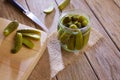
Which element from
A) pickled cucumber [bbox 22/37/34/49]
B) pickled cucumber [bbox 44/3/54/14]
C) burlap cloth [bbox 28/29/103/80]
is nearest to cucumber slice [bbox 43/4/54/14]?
pickled cucumber [bbox 44/3/54/14]

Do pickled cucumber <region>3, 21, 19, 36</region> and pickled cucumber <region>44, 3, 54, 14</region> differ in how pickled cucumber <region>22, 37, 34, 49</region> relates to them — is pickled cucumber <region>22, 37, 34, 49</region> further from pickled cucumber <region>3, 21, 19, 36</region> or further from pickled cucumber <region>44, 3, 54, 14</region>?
pickled cucumber <region>44, 3, 54, 14</region>

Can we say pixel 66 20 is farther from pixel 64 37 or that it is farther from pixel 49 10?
pixel 49 10

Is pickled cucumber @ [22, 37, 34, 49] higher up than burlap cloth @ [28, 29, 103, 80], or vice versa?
pickled cucumber @ [22, 37, 34, 49]

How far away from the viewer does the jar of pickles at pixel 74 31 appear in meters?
0.71

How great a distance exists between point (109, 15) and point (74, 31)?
27 cm

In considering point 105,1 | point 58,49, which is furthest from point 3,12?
point 105,1

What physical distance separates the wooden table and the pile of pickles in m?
0.06

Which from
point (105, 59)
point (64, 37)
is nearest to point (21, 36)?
point (64, 37)

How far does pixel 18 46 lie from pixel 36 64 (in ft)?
0.25

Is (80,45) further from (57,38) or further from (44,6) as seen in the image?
(44,6)

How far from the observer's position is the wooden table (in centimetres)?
71

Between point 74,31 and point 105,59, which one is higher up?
point 74,31

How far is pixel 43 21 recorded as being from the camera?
89 centimetres

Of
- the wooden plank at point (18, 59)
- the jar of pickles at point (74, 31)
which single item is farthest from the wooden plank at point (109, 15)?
the wooden plank at point (18, 59)
